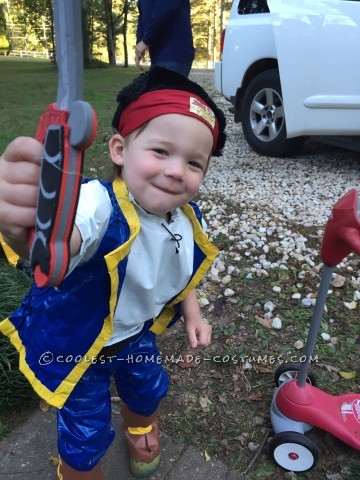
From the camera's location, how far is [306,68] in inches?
159

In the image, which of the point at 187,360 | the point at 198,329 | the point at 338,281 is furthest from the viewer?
the point at 338,281

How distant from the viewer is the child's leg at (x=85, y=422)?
151 centimetres

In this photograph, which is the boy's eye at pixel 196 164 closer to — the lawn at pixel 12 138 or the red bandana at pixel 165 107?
the red bandana at pixel 165 107

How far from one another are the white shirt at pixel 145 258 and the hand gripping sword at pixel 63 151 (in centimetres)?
37

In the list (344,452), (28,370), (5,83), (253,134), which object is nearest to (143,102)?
(28,370)

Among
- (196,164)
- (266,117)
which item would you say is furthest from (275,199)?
(196,164)

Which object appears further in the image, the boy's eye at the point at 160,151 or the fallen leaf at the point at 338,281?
the fallen leaf at the point at 338,281

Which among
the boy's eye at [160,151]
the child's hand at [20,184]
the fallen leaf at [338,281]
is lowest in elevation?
the fallen leaf at [338,281]

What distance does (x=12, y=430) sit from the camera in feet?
6.35

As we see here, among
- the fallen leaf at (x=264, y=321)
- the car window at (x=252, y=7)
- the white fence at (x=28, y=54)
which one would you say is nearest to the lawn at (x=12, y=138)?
the fallen leaf at (x=264, y=321)

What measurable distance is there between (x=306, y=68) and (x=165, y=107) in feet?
10.7

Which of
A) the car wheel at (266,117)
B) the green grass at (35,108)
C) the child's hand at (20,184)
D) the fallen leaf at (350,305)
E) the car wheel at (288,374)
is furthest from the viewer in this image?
the green grass at (35,108)

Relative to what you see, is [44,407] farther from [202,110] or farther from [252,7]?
[252,7]

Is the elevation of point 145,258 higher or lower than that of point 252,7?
lower
